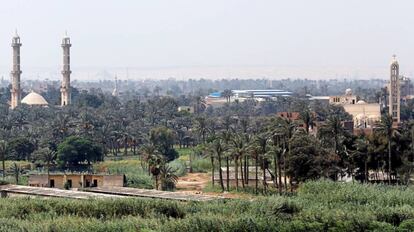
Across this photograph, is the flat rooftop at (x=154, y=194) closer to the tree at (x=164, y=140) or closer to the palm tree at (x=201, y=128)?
the tree at (x=164, y=140)

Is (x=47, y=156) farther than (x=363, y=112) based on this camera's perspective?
No

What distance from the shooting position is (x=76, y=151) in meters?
52.7

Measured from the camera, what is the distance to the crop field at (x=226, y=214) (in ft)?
75.9

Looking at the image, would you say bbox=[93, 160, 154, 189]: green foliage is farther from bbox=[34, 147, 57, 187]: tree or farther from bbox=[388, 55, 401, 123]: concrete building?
bbox=[388, 55, 401, 123]: concrete building

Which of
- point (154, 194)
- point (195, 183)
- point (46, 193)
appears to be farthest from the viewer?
point (195, 183)

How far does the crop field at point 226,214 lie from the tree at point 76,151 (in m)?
23.0

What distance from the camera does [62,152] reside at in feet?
173

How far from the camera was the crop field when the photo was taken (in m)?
23.1

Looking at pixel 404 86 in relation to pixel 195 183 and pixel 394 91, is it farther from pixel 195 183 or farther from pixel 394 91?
pixel 195 183

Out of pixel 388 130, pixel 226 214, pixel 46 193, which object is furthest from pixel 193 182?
pixel 226 214

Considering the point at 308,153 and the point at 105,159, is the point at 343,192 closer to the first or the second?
the point at 308,153

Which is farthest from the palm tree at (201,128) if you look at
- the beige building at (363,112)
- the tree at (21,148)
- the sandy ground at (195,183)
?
the beige building at (363,112)

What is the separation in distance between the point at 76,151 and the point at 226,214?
28609mm

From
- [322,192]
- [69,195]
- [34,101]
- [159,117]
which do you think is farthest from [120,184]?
[34,101]
